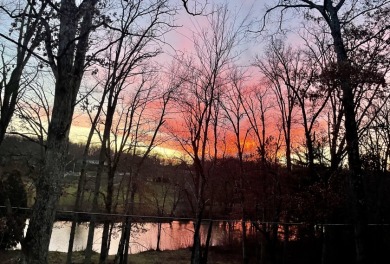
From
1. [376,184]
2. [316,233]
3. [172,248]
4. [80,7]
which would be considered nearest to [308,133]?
[376,184]

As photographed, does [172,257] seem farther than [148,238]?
No

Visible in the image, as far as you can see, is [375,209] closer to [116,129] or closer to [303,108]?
[303,108]

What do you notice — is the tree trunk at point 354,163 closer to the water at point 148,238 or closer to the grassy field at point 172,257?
the water at point 148,238

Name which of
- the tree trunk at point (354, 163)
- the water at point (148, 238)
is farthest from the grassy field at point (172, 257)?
the tree trunk at point (354, 163)

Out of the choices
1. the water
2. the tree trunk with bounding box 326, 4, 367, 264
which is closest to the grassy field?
the water

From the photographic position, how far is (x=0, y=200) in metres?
16.3

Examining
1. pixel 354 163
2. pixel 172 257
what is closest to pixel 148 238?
pixel 172 257

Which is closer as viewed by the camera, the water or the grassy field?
the grassy field

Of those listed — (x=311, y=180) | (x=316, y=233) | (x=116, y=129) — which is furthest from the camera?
(x=116, y=129)

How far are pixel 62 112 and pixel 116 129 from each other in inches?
522

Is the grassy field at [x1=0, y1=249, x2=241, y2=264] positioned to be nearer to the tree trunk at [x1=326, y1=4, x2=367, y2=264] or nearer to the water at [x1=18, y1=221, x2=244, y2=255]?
the water at [x1=18, y1=221, x2=244, y2=255]

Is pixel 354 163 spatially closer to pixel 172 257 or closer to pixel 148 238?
pixel 172 257

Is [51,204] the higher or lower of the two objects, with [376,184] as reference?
lower

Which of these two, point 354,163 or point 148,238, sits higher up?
point 354,163
